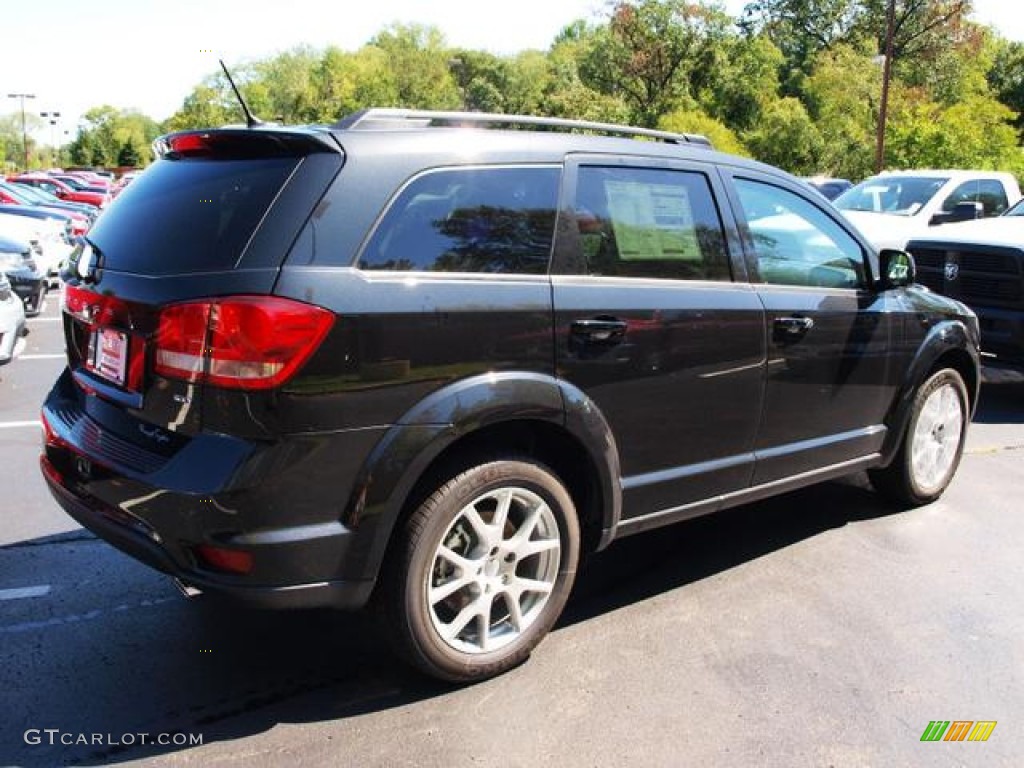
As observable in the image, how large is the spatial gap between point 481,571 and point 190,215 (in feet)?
4.96

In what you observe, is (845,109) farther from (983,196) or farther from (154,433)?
(154,433)

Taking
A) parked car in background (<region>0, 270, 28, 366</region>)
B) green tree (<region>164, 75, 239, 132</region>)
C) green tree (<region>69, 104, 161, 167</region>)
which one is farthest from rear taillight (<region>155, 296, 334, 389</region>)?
green tree (<region>69, 104, 161, 167</region>)

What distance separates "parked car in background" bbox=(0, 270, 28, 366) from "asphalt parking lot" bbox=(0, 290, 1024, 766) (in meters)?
2.97

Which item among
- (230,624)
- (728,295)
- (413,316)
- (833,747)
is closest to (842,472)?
(728,295)

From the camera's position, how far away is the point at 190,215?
2.98 metres

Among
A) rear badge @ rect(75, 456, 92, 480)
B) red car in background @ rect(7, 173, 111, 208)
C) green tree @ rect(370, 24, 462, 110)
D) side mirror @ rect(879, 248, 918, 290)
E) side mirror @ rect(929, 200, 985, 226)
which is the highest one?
green tree @ rect(370, 24, 462, 110)

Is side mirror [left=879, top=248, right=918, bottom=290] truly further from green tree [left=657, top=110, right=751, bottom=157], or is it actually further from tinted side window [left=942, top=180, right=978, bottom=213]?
green tree [left=657, top=110, right=751, bottom=157]

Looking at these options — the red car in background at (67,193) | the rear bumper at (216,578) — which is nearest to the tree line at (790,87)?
the red car in background at (67,193)

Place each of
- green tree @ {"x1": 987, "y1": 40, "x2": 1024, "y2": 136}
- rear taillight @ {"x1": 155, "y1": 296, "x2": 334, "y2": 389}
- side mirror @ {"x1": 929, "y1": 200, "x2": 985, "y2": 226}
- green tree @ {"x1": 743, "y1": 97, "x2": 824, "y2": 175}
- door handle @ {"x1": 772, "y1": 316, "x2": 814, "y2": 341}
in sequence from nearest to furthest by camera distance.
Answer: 1. rear taillight @ {"x1": 155, "y1": 296, "x2": 334, "y2": 389}
2. door handle @ {"x1": 772, "y1": 316, "x2": 814, "y2": 341}
3. side mirror @ {"x1": 929, "y1": 200, "x2": 985, "y2": 226}
4. green tree @ {"x1": 743, "y1": 97, "x2": 824, "y2": 175}
5. green tree @ {"x1": 987, "y1": 40, "x2": 1024, "y2": 136}

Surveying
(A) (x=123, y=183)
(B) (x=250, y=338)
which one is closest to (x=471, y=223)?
(B) (x=250, y=338)

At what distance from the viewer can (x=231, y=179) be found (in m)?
2.96

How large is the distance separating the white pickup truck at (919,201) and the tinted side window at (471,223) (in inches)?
327

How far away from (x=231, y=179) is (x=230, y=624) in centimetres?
171

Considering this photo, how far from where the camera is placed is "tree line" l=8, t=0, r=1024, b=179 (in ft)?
101
